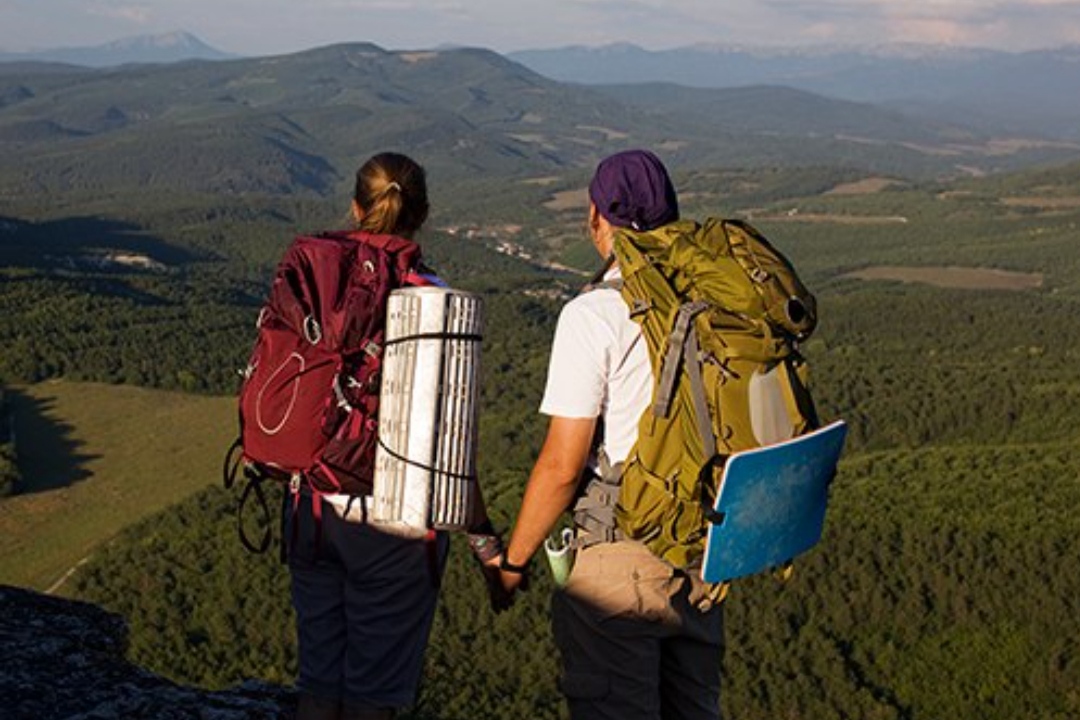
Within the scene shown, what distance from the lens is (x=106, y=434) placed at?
6750cm

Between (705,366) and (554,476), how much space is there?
87cm

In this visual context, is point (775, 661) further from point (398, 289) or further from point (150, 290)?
point (150, 290)

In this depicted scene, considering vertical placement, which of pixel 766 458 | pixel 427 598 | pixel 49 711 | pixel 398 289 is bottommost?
pixel 49 711

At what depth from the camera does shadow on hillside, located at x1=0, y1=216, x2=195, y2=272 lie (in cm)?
12800

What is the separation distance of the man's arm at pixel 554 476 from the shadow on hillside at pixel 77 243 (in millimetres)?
121978

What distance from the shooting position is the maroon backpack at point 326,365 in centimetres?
548

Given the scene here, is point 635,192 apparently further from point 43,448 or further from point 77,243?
point 77,243

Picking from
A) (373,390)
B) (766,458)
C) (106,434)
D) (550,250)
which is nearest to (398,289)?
(373,390)

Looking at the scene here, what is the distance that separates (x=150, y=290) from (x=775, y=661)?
89103 mm

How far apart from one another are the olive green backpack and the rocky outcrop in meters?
3.96

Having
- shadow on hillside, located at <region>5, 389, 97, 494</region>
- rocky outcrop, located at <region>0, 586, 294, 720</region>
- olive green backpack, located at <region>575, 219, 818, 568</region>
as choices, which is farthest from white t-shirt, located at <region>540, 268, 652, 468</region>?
shadow on hillside, located at <region>5, 389, 97, 494</region>

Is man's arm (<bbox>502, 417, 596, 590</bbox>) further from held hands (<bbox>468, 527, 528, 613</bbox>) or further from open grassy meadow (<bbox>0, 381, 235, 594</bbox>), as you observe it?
open grassy meadow (<bbox>0, 381, 235, 594</bbox>)

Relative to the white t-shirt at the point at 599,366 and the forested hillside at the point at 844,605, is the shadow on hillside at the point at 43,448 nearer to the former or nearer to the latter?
the forested hillside at the point at 844,605

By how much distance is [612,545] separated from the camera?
17.8ft
